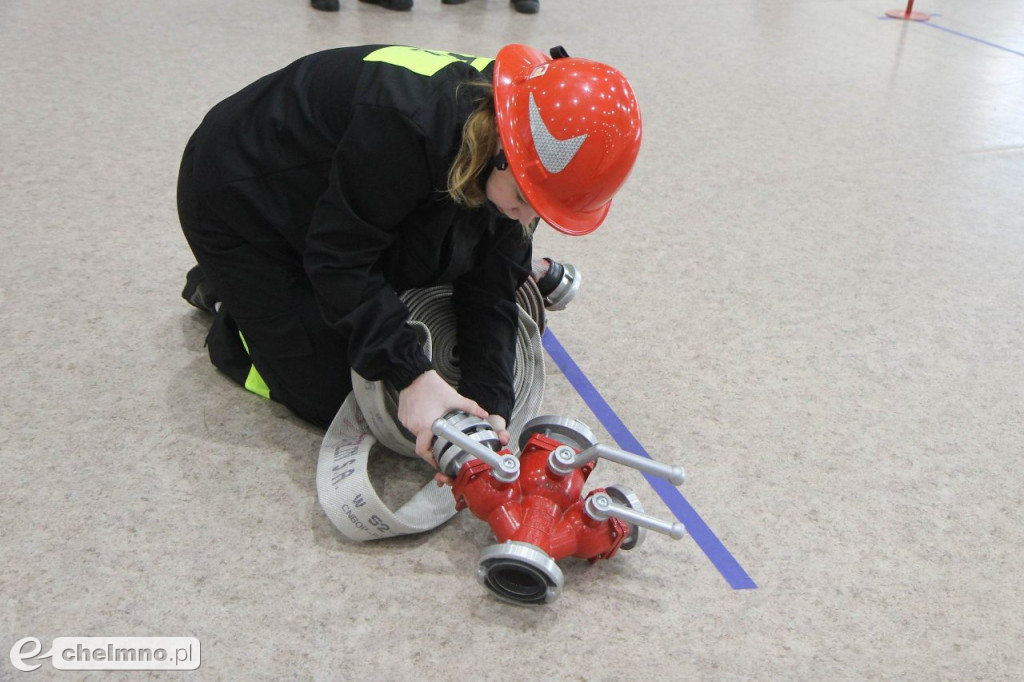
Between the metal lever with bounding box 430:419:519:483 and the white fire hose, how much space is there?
0.56 ft

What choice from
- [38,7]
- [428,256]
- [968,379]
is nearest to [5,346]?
[428,256]

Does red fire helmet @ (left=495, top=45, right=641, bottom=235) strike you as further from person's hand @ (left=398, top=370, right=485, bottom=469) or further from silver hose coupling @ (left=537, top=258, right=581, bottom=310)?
silver hose coupling @ (left=537, top=258, right=581, bottom=310)

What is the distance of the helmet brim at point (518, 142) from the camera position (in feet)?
3.66

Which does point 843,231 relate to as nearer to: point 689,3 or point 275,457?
point 275,457

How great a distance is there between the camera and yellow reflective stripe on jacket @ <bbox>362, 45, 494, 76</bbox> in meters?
1.21

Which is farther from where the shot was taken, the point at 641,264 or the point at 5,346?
the point at 641,264

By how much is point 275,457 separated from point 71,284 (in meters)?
0.71

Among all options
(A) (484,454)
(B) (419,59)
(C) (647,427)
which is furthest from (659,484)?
A: (B) (419,59)

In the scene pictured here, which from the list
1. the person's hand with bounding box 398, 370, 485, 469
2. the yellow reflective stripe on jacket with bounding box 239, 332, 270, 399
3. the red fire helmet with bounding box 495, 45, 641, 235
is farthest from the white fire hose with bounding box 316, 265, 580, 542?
the red fire helmet with bounding box 495, 45, 641, 235

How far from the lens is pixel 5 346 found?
5.48ft

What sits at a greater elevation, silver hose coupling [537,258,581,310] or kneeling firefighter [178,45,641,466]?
kneeling firefighter [178,45,641,466]

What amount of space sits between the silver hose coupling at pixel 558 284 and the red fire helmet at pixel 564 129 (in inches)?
23.5

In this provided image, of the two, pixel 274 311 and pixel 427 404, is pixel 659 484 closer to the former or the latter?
pixel 427 404

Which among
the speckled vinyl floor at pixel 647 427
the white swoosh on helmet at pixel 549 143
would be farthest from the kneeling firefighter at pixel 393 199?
the speckled vinyl floor at pixel 647 427
